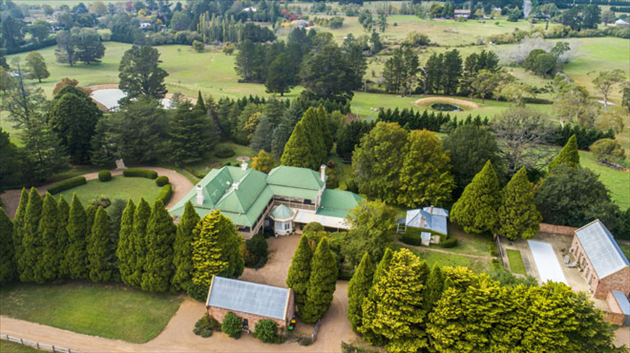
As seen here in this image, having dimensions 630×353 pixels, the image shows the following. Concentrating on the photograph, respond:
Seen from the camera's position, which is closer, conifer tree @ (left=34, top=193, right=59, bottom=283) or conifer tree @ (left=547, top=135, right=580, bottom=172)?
conifer tree @ (left=34, top=193, right=59, bottom=283)

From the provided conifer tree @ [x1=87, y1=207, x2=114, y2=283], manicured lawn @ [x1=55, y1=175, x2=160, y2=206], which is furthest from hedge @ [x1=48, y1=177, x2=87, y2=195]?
conifer tree @ [x1=87, y1=207, x2=114, y2=283]

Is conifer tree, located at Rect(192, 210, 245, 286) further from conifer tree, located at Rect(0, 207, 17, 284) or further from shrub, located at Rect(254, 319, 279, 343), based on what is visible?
conifer tree, located at Rect(0, 207, 17, 284)

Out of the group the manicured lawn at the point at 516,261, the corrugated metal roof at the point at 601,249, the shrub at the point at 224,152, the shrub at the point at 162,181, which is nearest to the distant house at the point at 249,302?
the manicured lawn at the point at 516,261

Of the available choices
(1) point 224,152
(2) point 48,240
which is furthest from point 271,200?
(2) point 48,240

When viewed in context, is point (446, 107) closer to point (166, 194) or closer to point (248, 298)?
point (166, 194)

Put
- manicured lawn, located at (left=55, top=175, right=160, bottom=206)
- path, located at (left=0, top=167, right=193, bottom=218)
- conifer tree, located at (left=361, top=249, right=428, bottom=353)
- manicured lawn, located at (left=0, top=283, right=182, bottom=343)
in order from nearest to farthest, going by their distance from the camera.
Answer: conifer tree, located at (left=361, top=249, right=428, bottom=353), manicured lawn, located at (left=0, top=283, right=182, bottom=343), path, located at (left=0, top=167, right=193, bottom=218), manicured lawn, located at (left=55, top=175, right=160, bottom=206)

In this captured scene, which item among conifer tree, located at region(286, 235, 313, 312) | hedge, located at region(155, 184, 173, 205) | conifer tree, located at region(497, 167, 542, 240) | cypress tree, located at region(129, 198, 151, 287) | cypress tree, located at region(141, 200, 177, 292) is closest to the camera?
conifer tree, located at region(286, 235, 313, 312)
